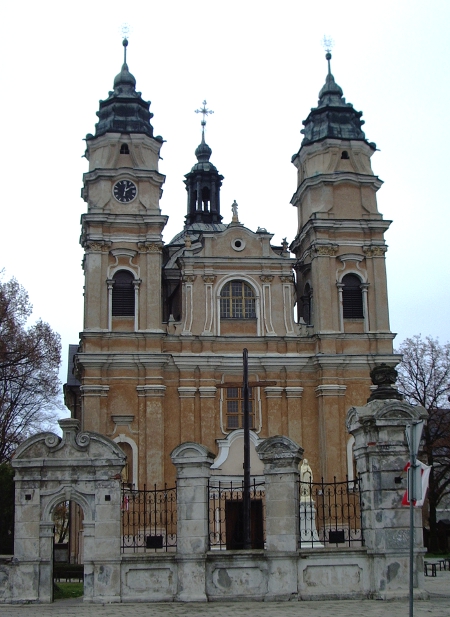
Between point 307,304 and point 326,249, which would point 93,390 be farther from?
point 326,249

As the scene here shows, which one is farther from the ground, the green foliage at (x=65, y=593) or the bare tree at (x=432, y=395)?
the bare tree at (x=432, y=395)

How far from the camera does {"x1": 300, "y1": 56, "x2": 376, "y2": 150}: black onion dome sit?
40125mm

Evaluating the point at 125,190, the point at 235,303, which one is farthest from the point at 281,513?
the point at 125,190

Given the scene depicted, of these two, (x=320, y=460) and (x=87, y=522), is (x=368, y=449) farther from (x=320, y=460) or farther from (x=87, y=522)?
(x=320, y=460)

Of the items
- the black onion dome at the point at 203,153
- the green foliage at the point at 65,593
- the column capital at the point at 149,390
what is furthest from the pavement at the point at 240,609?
the black onion dome at the point at 203,153

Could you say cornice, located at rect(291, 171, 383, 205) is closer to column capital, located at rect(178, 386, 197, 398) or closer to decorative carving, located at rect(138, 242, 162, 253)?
decorative carving, located at rect(138, 242, 162, 253)

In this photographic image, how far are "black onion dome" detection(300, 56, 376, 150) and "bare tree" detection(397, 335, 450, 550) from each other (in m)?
10.9

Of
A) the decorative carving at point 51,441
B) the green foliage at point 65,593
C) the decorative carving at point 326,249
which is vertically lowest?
the green foliage at point 65,593

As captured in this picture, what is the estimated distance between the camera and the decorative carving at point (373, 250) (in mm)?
38406

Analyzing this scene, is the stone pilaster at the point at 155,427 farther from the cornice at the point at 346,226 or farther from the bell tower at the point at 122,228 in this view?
the cornice at the point at 346,226

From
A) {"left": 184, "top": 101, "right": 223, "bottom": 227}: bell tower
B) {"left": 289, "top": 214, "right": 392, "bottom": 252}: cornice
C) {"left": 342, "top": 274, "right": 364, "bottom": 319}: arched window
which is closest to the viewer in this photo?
{"left": 342, "top": 274, "right": 364, "bottom": 319}: arched window

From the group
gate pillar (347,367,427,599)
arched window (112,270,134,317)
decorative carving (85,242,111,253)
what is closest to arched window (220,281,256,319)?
arched window (112,270,134,317)

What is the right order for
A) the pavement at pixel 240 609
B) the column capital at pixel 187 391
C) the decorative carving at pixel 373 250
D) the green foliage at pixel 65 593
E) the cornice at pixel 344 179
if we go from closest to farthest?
1. the pavement at pixel 240 609
2. the green foliage at pixel 65 593
3. the column capital at pixel 187 391
4. the decorative carving at pixel 373 250
5. the cornice at pixel 344 179

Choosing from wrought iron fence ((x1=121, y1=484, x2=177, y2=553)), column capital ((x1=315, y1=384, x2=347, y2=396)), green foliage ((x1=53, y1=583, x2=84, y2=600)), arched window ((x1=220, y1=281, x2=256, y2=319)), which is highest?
arched window ((x1=220, y1=281, x2=256, y2=319))
